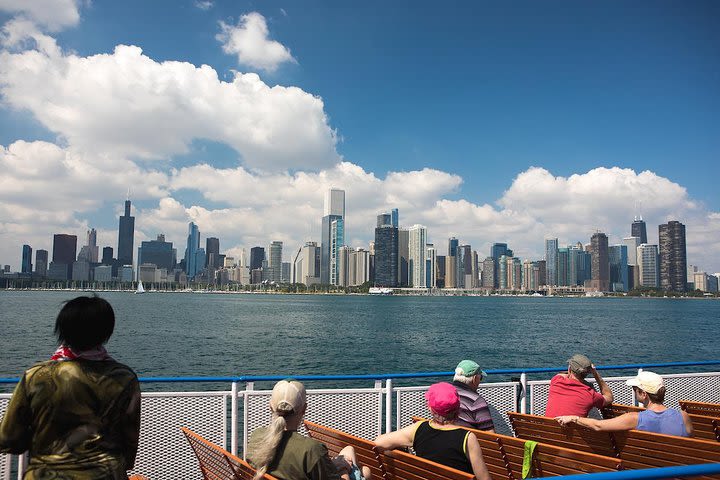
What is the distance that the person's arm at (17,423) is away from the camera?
2.53m

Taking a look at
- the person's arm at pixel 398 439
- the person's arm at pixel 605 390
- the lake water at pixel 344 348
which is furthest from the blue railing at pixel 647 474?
the lake water at pixel 344 348

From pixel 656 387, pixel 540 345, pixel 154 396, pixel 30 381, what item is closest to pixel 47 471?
pixel 30 381

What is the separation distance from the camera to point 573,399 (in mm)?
5598

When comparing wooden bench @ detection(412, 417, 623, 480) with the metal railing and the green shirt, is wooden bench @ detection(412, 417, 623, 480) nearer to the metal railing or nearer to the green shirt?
the green shirt

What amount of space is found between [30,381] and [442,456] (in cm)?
252

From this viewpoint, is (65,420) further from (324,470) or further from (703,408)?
(703,408)

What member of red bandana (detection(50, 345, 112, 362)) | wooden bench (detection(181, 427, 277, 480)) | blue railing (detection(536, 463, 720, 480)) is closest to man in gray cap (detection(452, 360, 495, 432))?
wooden bench (detection(181, 427, 277, 480))

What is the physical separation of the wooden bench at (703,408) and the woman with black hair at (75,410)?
5932mm

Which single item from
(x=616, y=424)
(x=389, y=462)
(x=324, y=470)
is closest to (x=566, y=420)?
(x=616, y=424)

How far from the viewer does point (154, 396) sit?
517 centimetres

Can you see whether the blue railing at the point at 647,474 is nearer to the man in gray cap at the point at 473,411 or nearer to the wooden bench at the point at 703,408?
the man in gray cap at the point at 473,411

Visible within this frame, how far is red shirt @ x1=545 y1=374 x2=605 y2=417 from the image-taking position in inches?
219

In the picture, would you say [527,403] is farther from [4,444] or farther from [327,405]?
[4,444]

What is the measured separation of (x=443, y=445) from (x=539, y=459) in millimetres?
667
